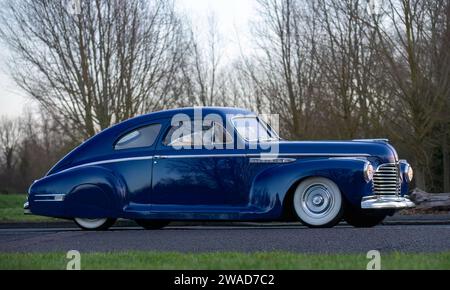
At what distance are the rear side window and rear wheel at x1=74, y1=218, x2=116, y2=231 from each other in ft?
3.45

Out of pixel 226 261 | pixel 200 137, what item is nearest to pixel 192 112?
pixel 200 137

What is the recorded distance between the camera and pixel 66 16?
25047mm

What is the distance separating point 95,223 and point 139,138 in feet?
4.49

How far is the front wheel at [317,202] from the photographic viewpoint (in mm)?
10266

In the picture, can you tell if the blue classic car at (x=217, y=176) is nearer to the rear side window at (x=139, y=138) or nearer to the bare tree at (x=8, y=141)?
the rear side window at (x=139, y=138)

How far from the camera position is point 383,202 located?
1030cm

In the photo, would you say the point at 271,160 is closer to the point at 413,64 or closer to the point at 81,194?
the point at 81,194

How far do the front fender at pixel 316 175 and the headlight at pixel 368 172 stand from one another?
0.04 meters

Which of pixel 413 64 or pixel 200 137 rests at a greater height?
pixel 413 64

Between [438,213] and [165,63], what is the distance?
42.9 ft

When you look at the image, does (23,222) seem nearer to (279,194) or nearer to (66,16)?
(279,194)

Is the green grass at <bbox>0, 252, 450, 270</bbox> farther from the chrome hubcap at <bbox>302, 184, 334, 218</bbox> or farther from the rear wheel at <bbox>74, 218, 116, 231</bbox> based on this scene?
the rear wheel at <bbox>74, 218, 116, 231</bbox>

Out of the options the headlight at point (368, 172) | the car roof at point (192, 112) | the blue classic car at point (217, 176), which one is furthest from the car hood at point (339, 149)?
the car roof at point (192, 112)

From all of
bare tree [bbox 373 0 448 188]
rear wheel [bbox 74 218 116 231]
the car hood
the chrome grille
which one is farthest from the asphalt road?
bare tree [bbox 373 0 448 188]
